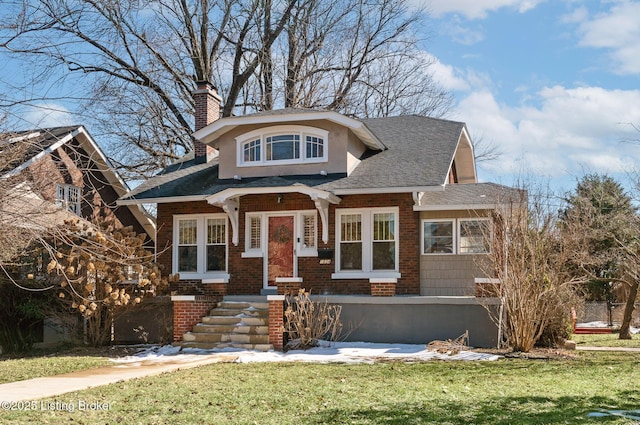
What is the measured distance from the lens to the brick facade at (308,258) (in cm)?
1853

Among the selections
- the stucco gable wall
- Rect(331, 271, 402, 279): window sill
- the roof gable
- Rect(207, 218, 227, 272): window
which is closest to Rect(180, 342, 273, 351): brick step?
Rect(331, 271, 402, 279): window sill

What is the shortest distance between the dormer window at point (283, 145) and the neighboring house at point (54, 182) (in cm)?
372

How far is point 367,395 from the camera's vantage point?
9.80 m

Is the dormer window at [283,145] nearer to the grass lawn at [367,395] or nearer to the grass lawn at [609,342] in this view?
the grass lawn at [367,395]

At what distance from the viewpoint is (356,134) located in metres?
20.4

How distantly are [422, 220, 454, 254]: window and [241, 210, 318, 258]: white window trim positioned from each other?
289cm

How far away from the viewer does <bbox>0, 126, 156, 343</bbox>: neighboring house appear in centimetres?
831

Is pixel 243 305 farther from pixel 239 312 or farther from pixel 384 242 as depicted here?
pixel 384 242

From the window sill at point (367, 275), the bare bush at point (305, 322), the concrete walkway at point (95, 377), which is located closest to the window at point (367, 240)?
the window sill at point (367, 275)

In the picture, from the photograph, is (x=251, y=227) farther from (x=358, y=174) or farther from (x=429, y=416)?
(x=429, y=416)

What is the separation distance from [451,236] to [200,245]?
711 centimetres

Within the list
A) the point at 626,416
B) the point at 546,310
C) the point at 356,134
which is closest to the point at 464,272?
the point at 546,310

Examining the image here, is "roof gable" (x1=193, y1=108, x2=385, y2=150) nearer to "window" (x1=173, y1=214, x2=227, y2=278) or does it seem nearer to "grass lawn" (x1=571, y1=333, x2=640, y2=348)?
"window" (x1=173, y1=214, x2=227, y2=278)

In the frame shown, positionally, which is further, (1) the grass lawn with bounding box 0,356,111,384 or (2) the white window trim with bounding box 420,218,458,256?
(2) the white window trim with bounding box 420,218,458,256
